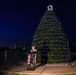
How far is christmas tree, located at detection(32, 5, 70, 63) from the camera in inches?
737

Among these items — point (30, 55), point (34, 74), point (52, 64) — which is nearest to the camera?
point (34, 74)

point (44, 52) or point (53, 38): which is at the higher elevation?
point (53, 38)

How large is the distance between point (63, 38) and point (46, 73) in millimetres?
5718

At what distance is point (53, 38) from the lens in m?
18.9

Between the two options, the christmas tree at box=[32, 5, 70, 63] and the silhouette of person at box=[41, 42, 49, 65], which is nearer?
the christmas tree at box=[32, 5, 70, 63]

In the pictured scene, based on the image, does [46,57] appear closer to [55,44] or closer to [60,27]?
[55,44]

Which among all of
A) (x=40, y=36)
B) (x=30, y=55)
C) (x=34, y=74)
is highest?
(x=40, y=36)

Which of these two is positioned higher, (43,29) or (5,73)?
(43,29)

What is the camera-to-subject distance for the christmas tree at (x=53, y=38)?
61.4 feet

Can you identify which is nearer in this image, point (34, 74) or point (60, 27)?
point (34, 74)

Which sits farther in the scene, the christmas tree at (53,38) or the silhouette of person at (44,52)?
the silhouette of person at (44,52)

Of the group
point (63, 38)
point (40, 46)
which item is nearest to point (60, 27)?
point (63, 38)

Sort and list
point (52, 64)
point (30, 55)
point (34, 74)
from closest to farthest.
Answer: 1. point (34, 74)
2. point (30, 55)
3. point (52, 64)

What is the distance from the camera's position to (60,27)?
19.2 metres
